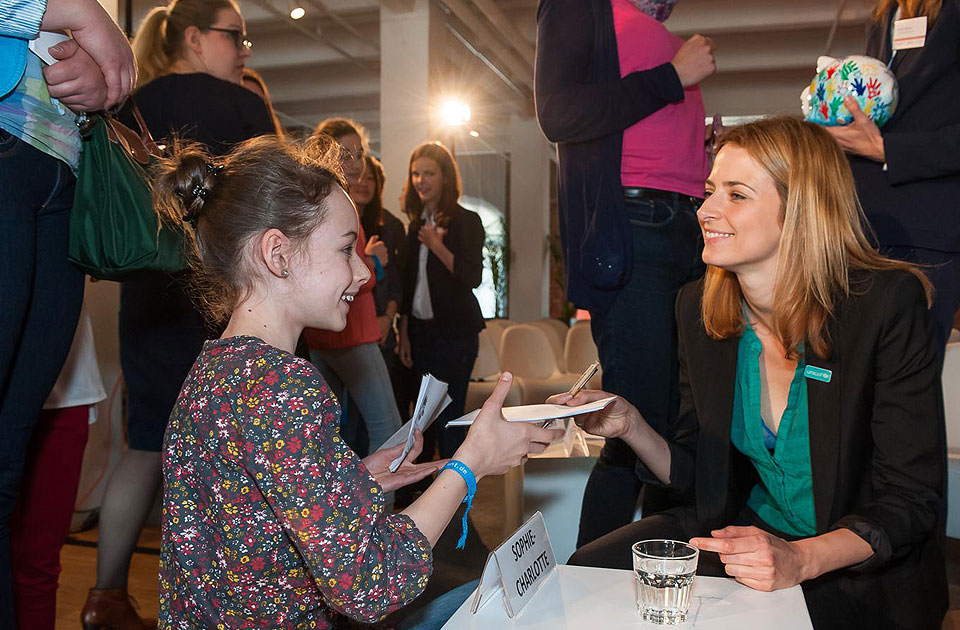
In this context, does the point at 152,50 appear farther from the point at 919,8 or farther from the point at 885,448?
the point at 885,448

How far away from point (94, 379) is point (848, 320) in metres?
1.73

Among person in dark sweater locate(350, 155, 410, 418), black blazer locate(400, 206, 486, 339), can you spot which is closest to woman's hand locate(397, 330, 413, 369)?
person in dark sweater locate(350, 155, 410, 418)

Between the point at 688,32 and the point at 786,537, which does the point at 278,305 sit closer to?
the point at 786,537

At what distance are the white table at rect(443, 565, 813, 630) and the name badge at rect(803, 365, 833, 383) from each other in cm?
49

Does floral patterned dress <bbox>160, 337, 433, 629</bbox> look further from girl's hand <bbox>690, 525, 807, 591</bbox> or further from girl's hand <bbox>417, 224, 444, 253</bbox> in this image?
girl's hand <bbox>417, 224, 444, 253</bbox>

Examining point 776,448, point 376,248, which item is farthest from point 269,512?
point 376,248

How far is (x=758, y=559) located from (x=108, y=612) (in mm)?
1576

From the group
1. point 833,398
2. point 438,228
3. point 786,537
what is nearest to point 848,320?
point 833,398

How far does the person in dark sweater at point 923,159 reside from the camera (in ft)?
6.26

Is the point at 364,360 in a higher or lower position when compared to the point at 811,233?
lower

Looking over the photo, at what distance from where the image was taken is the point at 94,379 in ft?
7.06

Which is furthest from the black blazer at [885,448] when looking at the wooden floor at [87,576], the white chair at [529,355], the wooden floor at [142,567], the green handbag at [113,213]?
the white chair at [529,355]

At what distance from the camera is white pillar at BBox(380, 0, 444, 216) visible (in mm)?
6922

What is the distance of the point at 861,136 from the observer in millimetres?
1970
